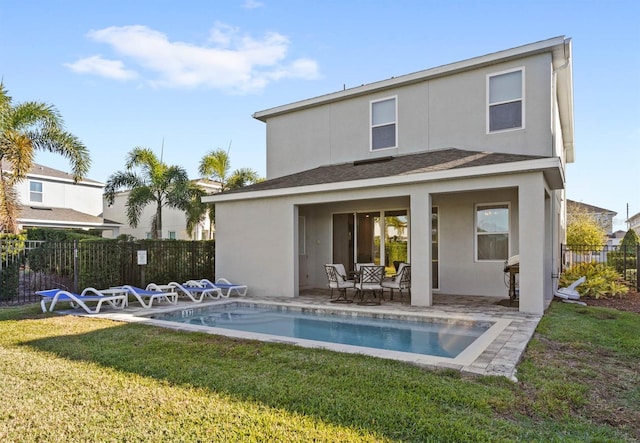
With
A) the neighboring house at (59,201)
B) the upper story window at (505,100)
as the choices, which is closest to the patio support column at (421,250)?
the upper story window at (505,100)

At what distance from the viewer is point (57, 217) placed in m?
26.7

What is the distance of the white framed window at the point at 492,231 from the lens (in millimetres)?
12133

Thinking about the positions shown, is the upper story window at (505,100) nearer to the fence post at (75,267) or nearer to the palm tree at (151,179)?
the fence post at (75,267)

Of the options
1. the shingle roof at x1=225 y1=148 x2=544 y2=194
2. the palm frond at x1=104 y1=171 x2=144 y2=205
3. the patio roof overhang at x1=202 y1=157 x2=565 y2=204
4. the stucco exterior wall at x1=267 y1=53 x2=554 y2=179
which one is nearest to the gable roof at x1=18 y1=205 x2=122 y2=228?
the palm frond at x1=104 y1=171 x2=144 y2=205

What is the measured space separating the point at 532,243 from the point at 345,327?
443cm

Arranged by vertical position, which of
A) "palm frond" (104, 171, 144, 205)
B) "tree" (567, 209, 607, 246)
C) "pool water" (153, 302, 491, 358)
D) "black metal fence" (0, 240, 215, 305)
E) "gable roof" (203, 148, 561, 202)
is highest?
"palm frond" (104, 171, 144, 205)

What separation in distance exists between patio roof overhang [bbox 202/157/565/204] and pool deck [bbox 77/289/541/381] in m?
3.11

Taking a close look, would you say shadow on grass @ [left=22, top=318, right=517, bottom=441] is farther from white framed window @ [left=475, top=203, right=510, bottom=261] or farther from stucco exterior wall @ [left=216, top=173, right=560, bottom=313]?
white framed window @ [left=475, top=203, right=510, bottom=261]

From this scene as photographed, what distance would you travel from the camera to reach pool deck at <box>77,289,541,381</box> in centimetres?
534

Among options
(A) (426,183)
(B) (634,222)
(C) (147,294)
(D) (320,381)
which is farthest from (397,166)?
(B) (634,222)

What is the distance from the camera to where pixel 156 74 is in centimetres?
1645

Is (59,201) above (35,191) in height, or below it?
below

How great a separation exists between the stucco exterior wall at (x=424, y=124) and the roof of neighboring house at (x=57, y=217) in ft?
56.7

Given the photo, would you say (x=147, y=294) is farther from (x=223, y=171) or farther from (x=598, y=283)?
(x=223, y=171)
